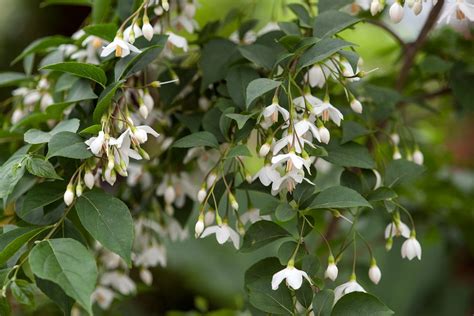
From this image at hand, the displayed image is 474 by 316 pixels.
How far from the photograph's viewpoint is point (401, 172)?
860 mm

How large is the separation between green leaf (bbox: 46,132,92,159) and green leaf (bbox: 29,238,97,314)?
0.09m

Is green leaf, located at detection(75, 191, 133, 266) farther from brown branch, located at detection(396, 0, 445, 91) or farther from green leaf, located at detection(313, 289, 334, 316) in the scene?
brown branch, located at detection(396, 0, 445, 91)

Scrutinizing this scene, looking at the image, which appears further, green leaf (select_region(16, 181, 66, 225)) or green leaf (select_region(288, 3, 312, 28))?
green leaf (select_region(288, 3, 312, 28))

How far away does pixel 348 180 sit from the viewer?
32.8 inches

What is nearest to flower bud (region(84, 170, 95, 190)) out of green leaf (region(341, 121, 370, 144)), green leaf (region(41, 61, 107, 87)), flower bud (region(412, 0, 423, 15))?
green leaf (region(41, 61, 107, 87))

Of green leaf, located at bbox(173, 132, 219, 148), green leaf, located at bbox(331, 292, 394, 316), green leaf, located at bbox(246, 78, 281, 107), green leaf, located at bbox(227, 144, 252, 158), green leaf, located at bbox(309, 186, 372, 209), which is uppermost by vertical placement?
green leaf, located at bbox(246, 78, 281, 107)

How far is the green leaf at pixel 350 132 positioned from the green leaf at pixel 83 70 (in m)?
0.31

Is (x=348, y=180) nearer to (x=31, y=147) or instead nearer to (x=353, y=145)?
(x=353, y=145)

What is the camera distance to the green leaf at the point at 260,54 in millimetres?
831

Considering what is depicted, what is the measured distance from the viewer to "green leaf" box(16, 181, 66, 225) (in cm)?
75

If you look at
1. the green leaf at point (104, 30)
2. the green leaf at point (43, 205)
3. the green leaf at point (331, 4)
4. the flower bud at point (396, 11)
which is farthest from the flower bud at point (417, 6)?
the green leaf at point (43, 205)

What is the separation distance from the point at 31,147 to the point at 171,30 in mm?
281

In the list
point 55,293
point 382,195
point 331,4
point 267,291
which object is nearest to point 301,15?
point 331,4

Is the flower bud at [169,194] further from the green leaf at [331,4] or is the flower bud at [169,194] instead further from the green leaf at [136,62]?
the green leaf at [331,4]
